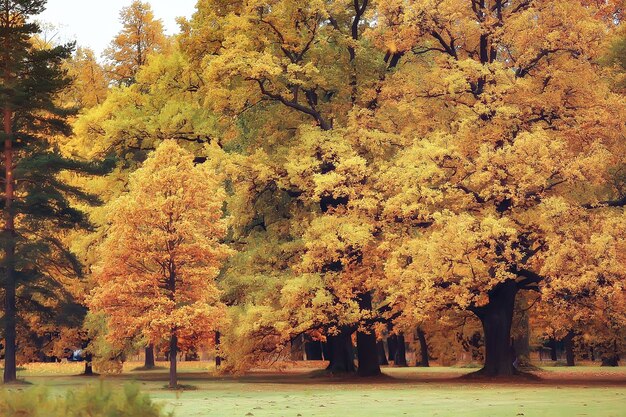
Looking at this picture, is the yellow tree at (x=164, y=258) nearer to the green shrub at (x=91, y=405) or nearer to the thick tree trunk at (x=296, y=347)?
the thick tree trunk at (x=296, y=347)

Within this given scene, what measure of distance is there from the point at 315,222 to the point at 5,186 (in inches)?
590

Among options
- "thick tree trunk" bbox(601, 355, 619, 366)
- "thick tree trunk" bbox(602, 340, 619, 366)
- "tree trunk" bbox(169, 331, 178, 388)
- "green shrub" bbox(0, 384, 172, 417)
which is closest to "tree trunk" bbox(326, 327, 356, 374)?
"tree trunk" bbox(169, 331, 178, 388)

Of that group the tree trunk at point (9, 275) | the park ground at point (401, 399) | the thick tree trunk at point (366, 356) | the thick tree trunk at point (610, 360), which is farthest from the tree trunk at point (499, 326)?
the thick tree trunk at point (610, 360)

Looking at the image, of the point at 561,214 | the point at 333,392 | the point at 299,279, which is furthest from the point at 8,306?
the point at 561,214

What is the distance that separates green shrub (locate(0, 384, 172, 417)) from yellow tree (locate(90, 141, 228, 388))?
2501 cm

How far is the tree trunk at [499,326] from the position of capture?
41.7 metres

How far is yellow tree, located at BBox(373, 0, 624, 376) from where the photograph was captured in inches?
1478

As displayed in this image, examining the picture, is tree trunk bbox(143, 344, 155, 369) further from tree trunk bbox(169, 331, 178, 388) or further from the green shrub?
the green shrub

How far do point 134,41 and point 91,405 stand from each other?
2235 inches

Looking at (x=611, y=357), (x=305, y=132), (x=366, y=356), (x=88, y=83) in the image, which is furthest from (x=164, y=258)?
(x=611, y=357)

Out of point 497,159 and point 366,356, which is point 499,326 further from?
point 497,159

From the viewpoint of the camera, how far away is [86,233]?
5219 cm

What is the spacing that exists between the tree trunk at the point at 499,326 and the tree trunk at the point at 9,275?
19.5m

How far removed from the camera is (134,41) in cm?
6750
